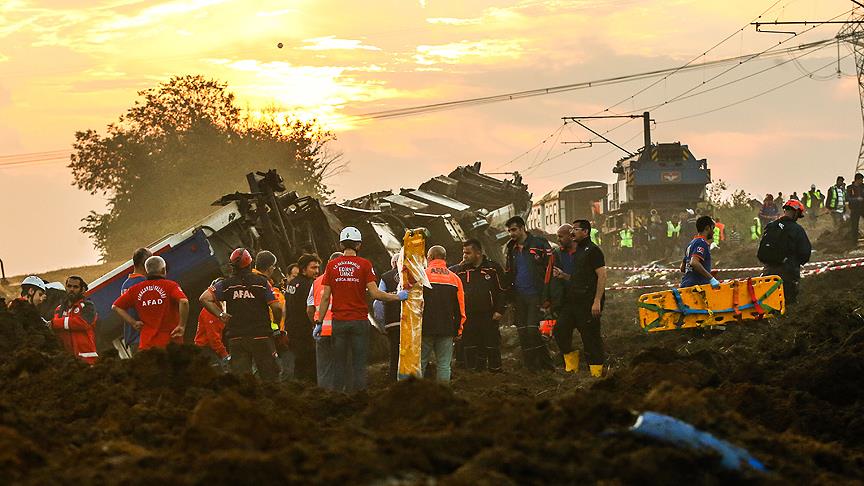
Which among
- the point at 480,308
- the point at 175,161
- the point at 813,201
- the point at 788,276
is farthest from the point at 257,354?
the point at 175,161

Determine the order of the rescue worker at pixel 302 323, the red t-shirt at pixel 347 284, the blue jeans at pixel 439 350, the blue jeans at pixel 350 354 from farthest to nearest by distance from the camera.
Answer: the rescue worker at pixel 302 323
the blue jeans at pixel 439 350
the blue jeans at pixel 350 354
the red t-shirt at pixel 347 284

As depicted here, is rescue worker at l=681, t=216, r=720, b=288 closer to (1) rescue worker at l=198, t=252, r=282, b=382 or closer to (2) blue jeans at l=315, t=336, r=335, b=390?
(2) blue jeans at l=315, t=336, r=335, b=390

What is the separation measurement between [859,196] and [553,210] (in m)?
31.0

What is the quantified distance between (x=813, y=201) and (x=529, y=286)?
27711 mm

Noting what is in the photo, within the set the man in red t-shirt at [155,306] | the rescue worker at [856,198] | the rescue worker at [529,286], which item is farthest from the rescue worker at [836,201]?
the man in red t-shirt at [155,306]

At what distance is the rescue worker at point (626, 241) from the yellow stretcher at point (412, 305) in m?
30.4

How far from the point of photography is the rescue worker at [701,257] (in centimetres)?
1588

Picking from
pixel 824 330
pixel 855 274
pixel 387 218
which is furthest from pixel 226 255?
pixel 855 274

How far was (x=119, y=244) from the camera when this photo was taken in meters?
62.3

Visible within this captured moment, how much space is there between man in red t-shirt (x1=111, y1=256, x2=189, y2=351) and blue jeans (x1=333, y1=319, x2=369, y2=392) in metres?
1.62

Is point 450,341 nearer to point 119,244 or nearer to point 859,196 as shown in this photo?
point 859,196

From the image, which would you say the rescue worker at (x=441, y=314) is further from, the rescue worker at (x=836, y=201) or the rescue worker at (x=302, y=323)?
the rescue worker at (x=836, y=201)

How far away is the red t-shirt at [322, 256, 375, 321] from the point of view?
12.7 meters

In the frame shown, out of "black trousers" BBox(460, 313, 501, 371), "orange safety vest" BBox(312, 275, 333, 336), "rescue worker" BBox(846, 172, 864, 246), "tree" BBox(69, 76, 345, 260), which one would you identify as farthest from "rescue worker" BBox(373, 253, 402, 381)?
"tree" BBox(69, 76, 345, 260)
